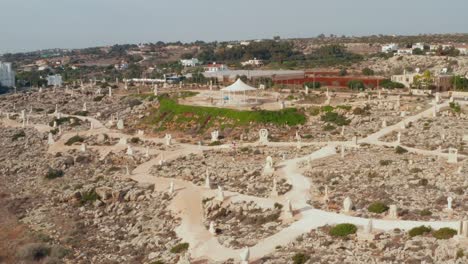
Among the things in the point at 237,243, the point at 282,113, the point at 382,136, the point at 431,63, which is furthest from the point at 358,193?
the point at 431,63

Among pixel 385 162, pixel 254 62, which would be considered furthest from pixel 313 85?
pixel 254 62

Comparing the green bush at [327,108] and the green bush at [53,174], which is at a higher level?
the green bush at [327,108]

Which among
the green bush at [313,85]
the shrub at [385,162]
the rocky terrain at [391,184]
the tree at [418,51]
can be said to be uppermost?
the tree at [418,51]

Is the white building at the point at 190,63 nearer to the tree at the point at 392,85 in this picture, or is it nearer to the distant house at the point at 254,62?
the distant house at the point at 254,62

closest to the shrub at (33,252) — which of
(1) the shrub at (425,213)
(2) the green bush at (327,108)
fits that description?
(1) the shrub at (425,213)

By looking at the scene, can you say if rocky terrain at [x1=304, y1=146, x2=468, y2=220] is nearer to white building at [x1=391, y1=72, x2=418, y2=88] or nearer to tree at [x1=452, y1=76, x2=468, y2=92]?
tree at [x1=452, y1=76, x2=468, y2=92]

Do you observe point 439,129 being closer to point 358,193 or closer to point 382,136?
point 382,136
